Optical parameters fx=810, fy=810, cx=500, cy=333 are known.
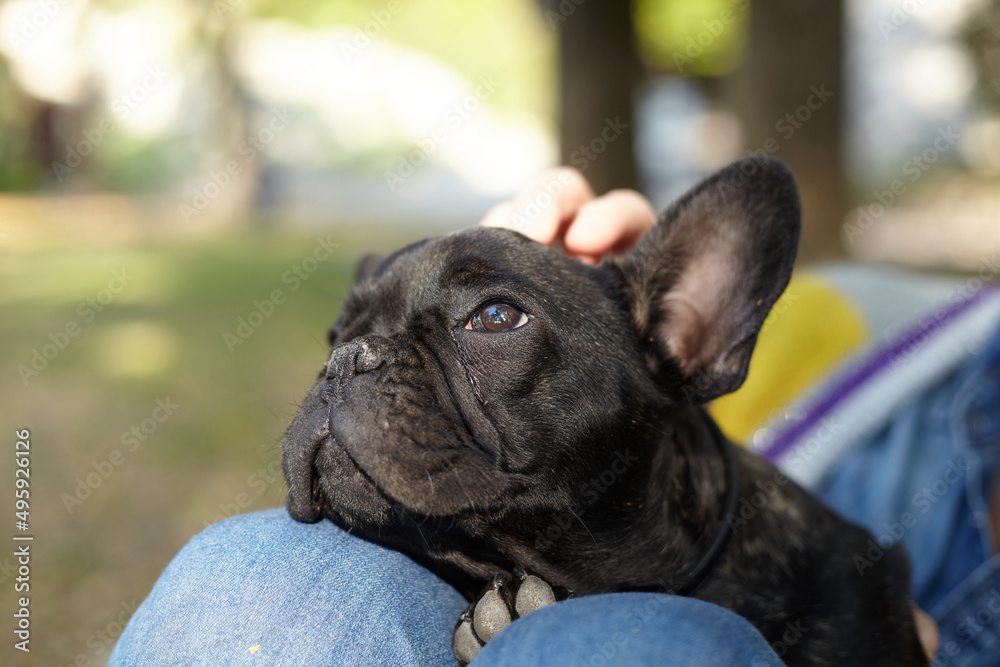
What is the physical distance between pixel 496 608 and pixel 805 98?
5.61m

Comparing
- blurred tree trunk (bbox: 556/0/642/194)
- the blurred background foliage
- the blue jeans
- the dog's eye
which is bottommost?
the blurred background foliage

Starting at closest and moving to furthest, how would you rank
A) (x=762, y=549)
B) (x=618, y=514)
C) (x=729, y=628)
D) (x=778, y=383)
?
1. (x=729, y=628)
2. (x=618, y=514)
3. (x=762, y=549)
4. (x=778, y=383)

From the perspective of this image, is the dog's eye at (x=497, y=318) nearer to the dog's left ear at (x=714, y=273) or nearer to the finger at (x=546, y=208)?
the dog's left ear at (x=714, y=273)

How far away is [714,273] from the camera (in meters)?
2.37

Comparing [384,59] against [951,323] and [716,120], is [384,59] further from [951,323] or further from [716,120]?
[951,323]

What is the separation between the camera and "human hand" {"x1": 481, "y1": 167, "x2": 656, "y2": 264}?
2748mm

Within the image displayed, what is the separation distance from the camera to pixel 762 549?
7.22 feet

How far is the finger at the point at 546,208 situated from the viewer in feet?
8.95

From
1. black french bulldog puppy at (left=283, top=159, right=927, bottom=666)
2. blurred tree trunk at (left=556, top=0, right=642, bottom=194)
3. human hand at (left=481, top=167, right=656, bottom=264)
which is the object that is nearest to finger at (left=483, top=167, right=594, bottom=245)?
human hand at (left=481, top=167, right=656, bottom=264)

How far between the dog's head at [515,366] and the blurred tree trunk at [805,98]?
4.22 m

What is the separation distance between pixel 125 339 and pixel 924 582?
7709mm

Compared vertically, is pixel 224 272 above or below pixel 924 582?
below

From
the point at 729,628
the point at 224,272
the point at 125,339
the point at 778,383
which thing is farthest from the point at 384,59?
the point at 729,628

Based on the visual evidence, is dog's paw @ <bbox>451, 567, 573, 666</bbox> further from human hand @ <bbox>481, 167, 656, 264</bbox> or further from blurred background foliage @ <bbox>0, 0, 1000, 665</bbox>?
human hand @ <bbox>481, 167, 656, 264</bbox>
